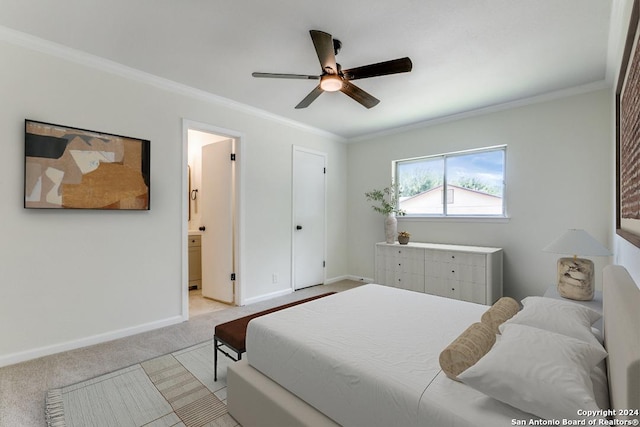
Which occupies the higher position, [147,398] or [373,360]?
[373,360]

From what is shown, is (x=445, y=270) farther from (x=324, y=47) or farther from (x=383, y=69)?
(x=324, y=47)

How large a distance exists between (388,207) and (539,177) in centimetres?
195

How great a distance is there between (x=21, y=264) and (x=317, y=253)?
3.51 metres

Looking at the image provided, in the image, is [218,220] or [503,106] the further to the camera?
[218,220]

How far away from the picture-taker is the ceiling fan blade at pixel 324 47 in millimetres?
1889

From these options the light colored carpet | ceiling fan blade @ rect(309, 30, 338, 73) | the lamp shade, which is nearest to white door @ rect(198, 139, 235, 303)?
the light colored carpet

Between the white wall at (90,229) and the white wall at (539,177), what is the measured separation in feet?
9.75

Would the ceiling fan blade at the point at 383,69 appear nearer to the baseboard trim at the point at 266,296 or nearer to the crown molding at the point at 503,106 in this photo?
the crown molding at the point at 503,106

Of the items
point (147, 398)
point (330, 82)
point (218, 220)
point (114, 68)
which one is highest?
point (114, 68)

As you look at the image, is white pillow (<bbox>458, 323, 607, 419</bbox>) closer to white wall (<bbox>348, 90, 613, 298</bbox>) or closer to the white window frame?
white wall (<bbox>348, 90, 613, 298</bbox>)

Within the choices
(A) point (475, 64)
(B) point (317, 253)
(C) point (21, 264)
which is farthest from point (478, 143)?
(C) point (21, 264)

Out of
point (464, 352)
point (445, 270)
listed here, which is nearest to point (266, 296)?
point (445, 270)

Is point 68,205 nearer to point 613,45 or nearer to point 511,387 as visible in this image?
point 511,387

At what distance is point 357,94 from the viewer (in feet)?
8.50
